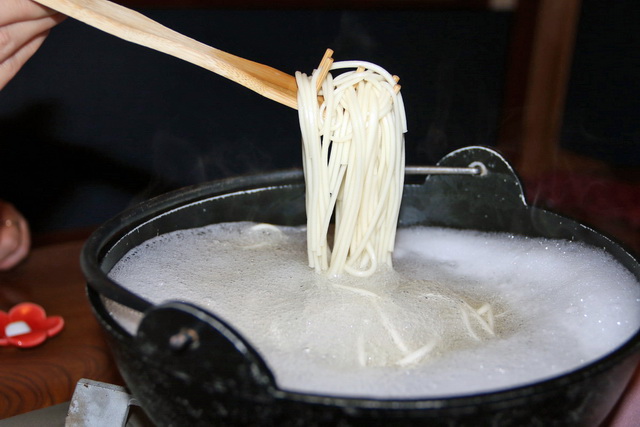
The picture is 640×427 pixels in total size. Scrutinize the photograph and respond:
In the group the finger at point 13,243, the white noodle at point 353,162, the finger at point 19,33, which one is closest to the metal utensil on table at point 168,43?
the white noodle at point 353,162

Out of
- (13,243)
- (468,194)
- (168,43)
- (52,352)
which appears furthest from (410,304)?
(13,243)

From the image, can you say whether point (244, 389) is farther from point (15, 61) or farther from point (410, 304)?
point (15, 61)

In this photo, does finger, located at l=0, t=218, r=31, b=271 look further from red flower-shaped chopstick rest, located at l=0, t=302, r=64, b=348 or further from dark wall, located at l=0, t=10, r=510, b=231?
dark wall, located at l=0, t=10, r=510, b=231

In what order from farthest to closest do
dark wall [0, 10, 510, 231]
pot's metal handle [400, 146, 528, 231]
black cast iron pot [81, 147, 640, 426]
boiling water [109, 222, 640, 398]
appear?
dark wall [0, 10, 510, 231] < pot's metal handle [400, 146, 528, 231] < boiling water [109, 222, 640, 398] < black cast iron pot [81, 147, 640, 426]

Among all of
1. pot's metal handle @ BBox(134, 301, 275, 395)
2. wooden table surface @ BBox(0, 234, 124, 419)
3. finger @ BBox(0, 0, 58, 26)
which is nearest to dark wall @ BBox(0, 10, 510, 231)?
wooden table surface @ BBox(0, 234, 124, 419)

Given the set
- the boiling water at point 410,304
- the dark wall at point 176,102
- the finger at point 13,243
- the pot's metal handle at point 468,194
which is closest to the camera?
the boiling water at point 410,304

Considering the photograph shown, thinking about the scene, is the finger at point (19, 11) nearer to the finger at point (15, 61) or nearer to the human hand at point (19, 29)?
the human hand at point (19, 29)

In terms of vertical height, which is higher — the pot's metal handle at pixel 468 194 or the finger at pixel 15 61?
the finger at pixel 15 61
